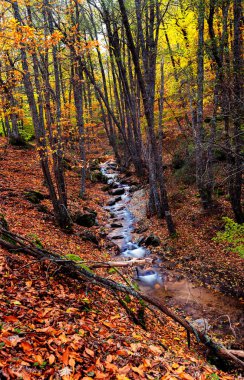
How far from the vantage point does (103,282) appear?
15.6 feet

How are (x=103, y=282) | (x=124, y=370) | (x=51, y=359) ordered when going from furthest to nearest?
(x=103, y=282)
(x=124, y=370)
(x=51, y=359)

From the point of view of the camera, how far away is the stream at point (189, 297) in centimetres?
625

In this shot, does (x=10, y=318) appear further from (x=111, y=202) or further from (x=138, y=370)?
(x=111, y=202)

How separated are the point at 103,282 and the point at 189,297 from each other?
397 cm

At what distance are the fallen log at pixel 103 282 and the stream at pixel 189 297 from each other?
49 centimetres

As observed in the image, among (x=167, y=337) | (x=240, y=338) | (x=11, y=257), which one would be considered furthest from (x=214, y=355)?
(x=11, y=257)

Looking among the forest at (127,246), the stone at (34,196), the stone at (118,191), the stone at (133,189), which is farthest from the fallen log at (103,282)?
the stone at (118,191)

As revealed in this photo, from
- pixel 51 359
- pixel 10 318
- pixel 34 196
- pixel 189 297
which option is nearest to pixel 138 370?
pixel 51 359

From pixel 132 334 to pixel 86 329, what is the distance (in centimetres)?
89

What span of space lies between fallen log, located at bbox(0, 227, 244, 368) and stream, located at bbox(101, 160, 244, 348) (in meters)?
0.49

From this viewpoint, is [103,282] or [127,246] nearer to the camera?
[103,282]

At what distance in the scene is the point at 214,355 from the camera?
4.83 meters

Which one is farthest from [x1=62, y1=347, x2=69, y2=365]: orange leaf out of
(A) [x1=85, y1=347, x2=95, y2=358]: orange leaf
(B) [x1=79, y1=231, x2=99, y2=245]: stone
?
(B) [x1=79, y1=231, x2=99, y2=245]: stone

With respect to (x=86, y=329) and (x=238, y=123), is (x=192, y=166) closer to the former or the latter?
(x=238, y=123)
